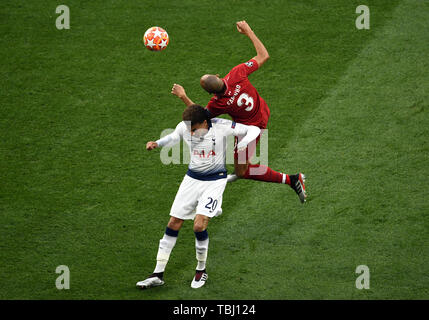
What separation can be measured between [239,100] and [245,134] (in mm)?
742

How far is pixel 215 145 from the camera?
6598 millimetres

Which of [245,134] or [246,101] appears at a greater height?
[246,101]

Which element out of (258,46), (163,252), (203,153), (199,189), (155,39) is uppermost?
(155,39)

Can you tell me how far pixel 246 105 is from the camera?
24.5 feet

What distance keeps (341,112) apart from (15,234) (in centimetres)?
502

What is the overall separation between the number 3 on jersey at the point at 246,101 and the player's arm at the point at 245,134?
688 millimetres

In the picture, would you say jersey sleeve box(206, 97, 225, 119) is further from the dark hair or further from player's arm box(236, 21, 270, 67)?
the dark hair

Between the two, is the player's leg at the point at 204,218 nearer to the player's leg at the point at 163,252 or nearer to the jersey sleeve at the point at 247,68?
the player's leg at the point at 163,252

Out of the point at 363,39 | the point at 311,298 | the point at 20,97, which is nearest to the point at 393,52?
the point at 363,39

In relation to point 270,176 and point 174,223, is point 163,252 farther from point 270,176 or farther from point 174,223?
point 270,176

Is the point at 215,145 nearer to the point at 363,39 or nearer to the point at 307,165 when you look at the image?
the point at 307,165

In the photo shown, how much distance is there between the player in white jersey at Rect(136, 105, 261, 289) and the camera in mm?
6512

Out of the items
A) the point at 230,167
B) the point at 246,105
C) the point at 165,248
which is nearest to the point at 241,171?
the point at 246,105

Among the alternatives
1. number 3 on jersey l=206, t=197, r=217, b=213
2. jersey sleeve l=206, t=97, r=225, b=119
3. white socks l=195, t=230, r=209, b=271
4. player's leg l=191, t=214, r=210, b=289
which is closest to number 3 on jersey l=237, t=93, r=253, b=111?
jersey sleeve l=206, t=97, r=225, b=119
